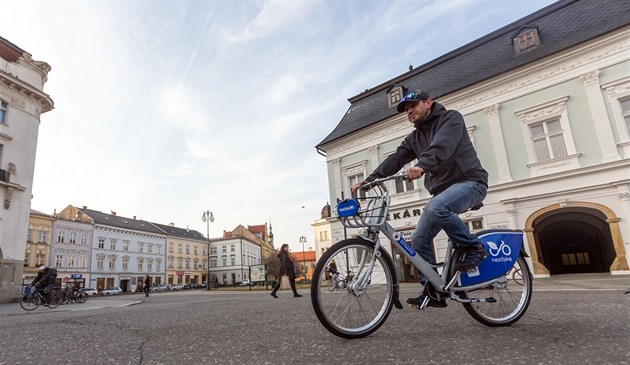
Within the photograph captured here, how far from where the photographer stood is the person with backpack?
13746 millimetres

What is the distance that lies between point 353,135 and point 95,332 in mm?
19982

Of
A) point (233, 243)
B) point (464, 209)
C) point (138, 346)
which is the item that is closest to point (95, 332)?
point (138, 346)

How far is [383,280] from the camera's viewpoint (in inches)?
113

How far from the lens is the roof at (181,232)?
72.7m

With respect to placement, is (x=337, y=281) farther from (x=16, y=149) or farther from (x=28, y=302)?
(x=16, y=149)

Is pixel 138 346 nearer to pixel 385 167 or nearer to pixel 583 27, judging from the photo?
pixel 385 167

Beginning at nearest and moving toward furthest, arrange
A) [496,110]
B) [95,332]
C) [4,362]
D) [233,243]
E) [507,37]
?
[4,362], [95,332], [496,110], [507,37], [233,243]

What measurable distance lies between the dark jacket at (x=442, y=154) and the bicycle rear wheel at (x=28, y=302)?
15.5 m

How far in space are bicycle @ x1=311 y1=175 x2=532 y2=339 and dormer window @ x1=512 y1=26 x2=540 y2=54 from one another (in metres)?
17.7

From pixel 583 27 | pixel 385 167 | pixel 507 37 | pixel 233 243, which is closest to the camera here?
pixel 385 167

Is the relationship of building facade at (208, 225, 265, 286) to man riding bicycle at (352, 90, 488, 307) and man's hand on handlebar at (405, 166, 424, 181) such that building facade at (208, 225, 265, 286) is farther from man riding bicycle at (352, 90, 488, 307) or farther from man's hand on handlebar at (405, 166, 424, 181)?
man's hand on handlebar at (405, 166, 424, 181)

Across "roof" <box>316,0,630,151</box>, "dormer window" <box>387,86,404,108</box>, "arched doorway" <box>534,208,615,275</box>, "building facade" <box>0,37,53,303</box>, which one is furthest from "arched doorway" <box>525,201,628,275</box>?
"building facade" <box>0,37,53,303</box>

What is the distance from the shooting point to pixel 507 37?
723 inches

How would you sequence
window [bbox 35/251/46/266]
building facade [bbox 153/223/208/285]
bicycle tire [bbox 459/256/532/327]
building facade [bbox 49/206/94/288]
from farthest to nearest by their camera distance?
1. building facade [bbox 153/223/208/285]
2. building facade [bbox 49/206/94/288]
3. window [bbox 35/251/46/266]
4. bicycle tire [bbox 459/256/532/327]
